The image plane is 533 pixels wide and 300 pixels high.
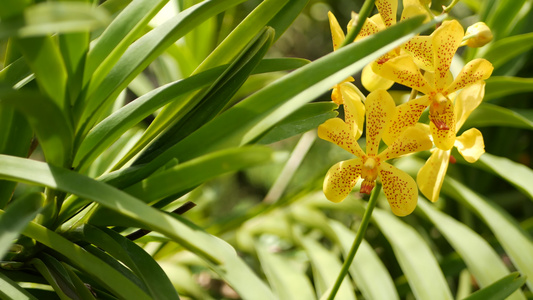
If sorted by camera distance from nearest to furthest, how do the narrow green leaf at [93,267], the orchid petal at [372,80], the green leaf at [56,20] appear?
the green leaf at [56,20], the narrow green leaf at [93,267], the orchid petal at [372,80]

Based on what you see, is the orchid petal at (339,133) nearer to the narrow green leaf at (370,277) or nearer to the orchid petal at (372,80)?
the orchid petal at (372,80)

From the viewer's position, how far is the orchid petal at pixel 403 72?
0.33m

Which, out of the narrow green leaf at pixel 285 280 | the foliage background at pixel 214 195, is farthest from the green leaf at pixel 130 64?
the narrow green leaf at pixel 285 280

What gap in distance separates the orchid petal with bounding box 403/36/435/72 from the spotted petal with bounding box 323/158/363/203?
0.08 meters

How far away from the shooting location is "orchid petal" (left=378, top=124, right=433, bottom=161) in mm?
339

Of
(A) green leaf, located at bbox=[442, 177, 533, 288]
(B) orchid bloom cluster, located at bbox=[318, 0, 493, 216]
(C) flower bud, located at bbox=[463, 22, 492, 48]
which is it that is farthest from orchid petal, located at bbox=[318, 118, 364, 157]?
(A) green leaf, located at bbox=[442, 177, 533, 288]

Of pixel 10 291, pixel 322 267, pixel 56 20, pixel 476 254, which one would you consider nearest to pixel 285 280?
pixel 322 267

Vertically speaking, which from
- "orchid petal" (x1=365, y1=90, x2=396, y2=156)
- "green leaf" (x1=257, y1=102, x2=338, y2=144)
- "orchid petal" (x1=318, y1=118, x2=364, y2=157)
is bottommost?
"orchid petal" (x1=365, y1=90, x2=396, y2=156)

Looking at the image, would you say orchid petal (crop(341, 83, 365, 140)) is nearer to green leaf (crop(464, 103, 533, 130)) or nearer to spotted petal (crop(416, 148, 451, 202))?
spotted petal (crop(416, 148, 451, 202))

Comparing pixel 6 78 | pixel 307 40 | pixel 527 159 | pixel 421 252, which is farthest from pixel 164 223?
pixel 307 40

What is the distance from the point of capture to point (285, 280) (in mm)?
527

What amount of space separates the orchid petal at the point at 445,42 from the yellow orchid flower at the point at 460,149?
0.02m

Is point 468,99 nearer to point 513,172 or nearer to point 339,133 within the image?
point 339,133

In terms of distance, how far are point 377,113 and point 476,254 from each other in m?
0.23
